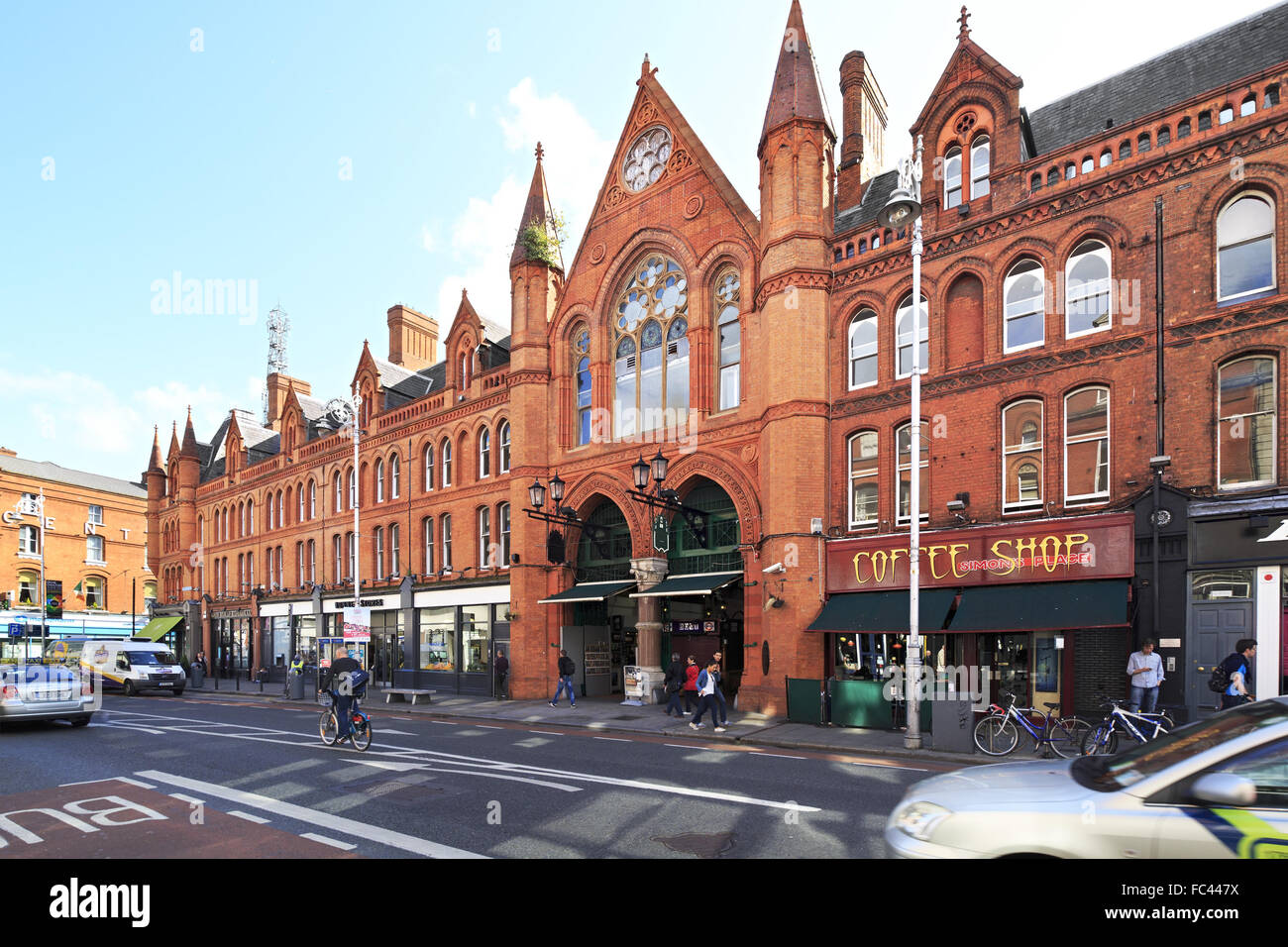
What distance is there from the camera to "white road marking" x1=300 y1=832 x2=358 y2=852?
7.51 meters

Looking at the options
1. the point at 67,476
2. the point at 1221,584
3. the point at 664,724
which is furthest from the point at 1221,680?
the point at 67,476

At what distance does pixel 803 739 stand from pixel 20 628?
49.7 metres

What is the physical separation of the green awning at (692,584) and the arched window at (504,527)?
744cm

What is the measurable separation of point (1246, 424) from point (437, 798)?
15.3 m

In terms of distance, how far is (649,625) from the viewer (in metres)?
23.6

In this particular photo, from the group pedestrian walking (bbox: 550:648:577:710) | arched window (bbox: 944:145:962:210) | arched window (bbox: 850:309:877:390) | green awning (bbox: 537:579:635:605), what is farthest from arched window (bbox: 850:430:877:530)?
pedestrian walking (bbox: 550:648:577:710)

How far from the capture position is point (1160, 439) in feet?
49.9

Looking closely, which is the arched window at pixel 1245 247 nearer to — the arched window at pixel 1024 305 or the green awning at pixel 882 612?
the arched window at pixel 1024 305

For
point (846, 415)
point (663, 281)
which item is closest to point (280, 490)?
point (663, 281)

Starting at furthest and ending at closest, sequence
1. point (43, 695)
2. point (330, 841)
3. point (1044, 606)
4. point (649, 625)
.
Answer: point (649, 625) < point (43, 695) < point (1044, 606) < point (330, 841)

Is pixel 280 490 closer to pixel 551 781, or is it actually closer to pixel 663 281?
pixel 663 281

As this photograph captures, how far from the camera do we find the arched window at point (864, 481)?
776 inches

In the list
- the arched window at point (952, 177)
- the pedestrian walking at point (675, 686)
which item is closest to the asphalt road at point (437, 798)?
the pedestrian walking at point (675, 686)

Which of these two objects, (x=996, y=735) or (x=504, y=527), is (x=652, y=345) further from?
(x=996, y=735)
